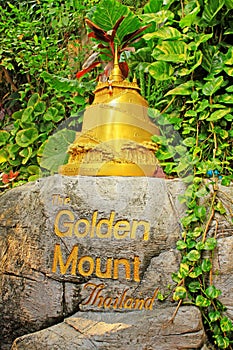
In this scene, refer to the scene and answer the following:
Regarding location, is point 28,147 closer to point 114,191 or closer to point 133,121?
point 133,121

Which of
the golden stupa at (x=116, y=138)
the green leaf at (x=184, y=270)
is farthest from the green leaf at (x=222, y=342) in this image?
the golden stupa at (x=116, y=138)

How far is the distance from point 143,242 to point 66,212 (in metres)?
0.27

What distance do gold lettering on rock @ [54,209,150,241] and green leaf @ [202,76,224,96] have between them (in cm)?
65

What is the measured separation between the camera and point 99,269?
132 centimetres

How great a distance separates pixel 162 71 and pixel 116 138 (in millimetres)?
424

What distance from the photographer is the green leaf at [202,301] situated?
1283mm

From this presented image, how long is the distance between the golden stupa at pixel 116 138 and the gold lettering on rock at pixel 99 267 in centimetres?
31

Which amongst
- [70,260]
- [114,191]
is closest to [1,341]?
[70,260]

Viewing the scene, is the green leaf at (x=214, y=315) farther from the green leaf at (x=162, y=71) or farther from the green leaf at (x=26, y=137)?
the green leaf at (x=26, y=137)

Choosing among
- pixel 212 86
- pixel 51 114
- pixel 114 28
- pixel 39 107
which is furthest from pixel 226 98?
pixel 39 107

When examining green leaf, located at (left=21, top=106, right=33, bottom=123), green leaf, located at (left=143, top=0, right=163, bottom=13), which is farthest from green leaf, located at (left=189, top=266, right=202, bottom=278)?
green leaf, located at (left=21, top=106, right=33, bottom=123)

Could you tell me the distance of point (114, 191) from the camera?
4.42 feet

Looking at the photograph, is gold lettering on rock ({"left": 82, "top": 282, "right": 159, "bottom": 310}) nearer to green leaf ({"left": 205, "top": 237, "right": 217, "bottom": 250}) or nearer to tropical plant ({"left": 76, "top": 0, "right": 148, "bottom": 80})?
green leaf ({"left": 205, "top": 237, "right": 217, "bottom": 250})

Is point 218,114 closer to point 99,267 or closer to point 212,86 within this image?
point 212,86
